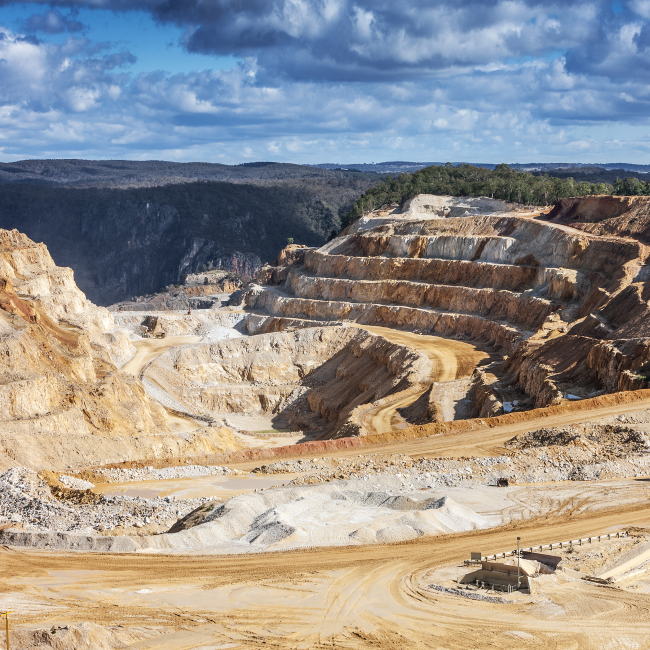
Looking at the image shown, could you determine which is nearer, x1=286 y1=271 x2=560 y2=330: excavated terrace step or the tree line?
x1=286 y1=271 x2=560 y2=330: excavated terrace step

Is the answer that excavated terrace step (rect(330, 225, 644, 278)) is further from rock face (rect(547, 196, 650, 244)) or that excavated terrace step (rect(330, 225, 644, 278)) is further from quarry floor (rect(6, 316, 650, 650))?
quarry floor (rect(6, 316, 650, 650))

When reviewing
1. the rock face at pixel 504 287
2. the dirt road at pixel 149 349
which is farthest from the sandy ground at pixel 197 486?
the dirt road at pixel 149 349

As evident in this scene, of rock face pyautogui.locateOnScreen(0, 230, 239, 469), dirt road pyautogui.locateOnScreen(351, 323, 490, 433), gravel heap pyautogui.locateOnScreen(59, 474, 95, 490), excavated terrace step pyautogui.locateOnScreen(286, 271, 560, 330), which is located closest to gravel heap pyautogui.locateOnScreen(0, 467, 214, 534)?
gravel heap pyautogui.locateOnScreen(59, 474, 95, 490)

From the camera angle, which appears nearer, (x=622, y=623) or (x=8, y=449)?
(x=622, y=623)

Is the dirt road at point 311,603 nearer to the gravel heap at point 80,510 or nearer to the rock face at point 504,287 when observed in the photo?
the gravel heap at point 80,510

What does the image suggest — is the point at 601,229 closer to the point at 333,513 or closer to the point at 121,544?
the point at 333,513

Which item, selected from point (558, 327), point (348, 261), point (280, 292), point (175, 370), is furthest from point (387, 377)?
point (280, 292)

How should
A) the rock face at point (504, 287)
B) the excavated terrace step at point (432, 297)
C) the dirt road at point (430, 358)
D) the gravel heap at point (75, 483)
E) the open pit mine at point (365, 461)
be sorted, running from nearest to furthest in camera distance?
the open pit mine at point (365, 461) < the gravel heap at point (75, 483) < the rock face at point (504, 287) < the dirt road at point (430, 358) < the excavated terrace step at point (432, 297)
